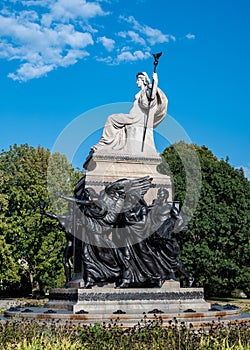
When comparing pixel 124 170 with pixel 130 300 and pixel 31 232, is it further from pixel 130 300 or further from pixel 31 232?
pixel 31 232

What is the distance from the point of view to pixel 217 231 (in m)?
29.3

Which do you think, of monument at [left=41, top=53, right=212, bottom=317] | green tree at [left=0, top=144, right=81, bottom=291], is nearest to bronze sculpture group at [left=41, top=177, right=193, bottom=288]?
monument at [left=41, top=53, right=212, bottom=317]

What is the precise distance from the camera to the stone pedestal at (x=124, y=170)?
13.7 m

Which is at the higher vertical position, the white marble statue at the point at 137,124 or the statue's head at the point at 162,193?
Result: the white marble statue at the point at 137,124

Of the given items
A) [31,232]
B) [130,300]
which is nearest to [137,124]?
[130,300]

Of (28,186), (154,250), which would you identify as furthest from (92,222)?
(28,186)

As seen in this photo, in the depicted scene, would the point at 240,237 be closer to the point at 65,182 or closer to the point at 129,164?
the point at 65,182

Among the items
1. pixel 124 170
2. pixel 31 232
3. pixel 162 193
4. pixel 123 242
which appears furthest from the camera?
pixel 31 232

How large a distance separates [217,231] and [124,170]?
16.5 meters

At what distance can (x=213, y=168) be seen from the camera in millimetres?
30812

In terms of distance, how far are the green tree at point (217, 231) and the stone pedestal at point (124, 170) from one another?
13.0 metres

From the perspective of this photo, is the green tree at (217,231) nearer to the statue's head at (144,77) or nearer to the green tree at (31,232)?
the green tree at (31,232)

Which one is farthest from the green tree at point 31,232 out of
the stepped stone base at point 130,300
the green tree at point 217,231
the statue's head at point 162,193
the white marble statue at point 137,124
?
the stepped stone base at point 130,300

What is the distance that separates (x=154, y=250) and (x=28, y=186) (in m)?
21.0
